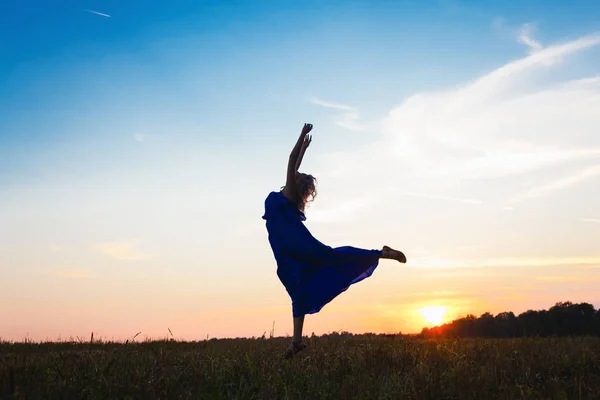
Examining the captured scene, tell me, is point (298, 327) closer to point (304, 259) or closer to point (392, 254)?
point (304, 259)

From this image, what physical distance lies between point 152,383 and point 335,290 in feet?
16.6

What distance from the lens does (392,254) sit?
8938 mm

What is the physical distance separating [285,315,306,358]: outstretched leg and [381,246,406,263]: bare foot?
1738mm

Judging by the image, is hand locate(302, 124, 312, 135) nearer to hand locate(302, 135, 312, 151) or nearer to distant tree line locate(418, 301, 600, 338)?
hand locate(302, 135, 312, 151)

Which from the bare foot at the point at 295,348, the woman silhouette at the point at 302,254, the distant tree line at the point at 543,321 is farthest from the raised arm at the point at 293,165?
the distant tree line at the point at 543,321

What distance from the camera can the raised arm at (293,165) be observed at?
8344 millimetres

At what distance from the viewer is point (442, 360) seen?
7.07 m

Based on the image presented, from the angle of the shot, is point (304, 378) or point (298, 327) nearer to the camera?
point (304, 378)

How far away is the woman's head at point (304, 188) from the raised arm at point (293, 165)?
4.2 inches

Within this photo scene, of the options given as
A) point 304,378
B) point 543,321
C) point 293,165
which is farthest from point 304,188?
point 543,321

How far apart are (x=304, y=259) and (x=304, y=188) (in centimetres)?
117

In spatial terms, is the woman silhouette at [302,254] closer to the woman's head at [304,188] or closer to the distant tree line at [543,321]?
the woman's head at [304,188]

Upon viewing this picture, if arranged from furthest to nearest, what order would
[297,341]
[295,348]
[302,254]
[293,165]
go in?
[302,254] → [293,165] → [297,341] → [295,348]

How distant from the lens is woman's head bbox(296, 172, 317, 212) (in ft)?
28.7
